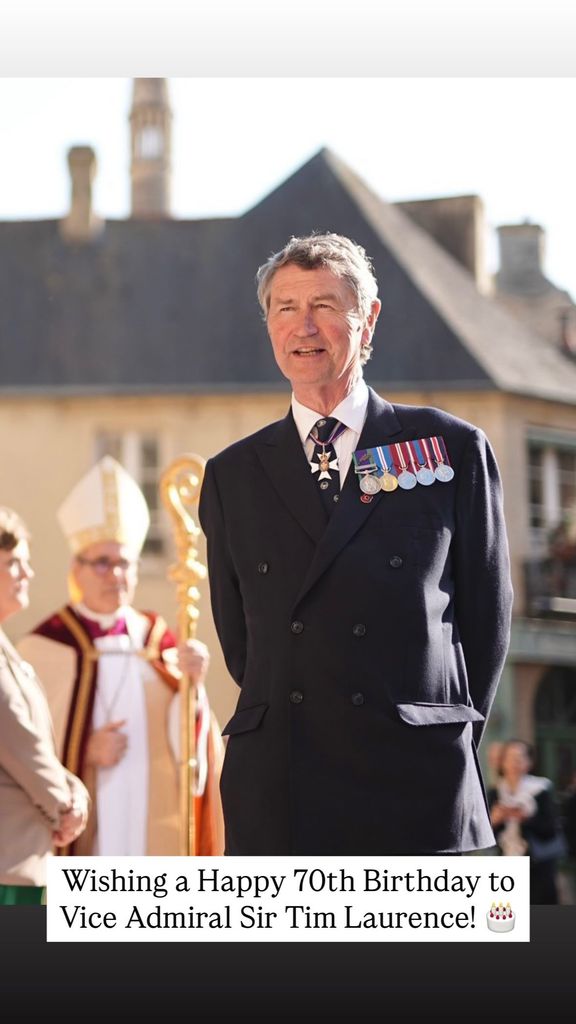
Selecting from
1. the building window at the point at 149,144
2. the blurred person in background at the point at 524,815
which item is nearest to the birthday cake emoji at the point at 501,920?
the blurred person in background at the point at 524,815

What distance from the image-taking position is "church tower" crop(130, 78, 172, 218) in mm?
10305

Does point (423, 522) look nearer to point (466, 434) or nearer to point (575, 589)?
point (466, 434)

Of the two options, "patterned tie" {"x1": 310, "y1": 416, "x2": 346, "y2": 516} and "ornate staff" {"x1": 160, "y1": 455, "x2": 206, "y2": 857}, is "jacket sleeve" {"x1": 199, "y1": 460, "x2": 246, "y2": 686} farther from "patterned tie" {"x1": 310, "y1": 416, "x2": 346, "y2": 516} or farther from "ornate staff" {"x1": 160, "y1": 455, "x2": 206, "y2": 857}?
"ornate staff" {"x1": 160, "y1": 455, "x2": 206, "y2": 857}

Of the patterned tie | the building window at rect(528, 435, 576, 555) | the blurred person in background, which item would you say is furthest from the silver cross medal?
the building window at rect(528, 435, 576, 555)

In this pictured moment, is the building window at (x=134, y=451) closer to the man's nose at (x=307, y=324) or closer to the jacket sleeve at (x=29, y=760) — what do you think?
the jacket sleeve at (x=29, y=760)

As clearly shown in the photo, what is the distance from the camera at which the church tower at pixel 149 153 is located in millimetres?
10305

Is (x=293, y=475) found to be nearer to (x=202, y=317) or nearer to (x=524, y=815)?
(x=524, y=815)

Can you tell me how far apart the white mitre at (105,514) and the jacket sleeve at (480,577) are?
2771 mm

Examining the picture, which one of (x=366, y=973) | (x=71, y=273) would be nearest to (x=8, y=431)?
(x=71, y=273)

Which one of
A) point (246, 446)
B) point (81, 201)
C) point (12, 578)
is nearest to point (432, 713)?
point (246, 446)

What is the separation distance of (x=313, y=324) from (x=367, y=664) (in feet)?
2.34

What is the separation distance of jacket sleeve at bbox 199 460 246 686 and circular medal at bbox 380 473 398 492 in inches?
14.9

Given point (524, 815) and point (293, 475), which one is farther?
point (524, 815)

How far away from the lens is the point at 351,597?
3680 mm
